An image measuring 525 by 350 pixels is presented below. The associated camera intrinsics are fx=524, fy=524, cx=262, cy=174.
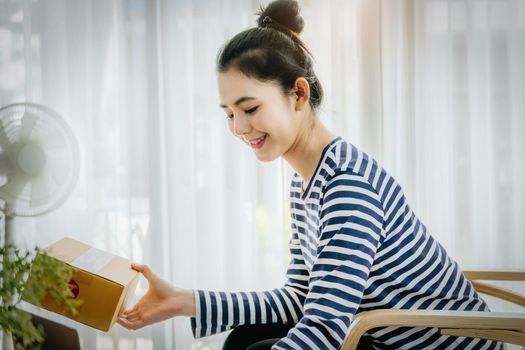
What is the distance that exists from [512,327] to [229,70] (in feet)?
2.39

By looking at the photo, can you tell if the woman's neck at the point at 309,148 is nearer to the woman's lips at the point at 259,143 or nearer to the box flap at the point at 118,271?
the woman's lips at the point at 259,143

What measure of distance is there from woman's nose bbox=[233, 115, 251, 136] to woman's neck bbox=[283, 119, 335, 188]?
117 millimetres

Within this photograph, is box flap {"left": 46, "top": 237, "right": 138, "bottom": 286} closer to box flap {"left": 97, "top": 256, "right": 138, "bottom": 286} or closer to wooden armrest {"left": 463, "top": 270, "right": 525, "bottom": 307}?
box flap {"left": 97, "top": 256, "right": 138, "bottom": 286}

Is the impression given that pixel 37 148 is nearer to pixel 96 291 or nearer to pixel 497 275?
pixel 96 291

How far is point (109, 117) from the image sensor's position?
2057mm

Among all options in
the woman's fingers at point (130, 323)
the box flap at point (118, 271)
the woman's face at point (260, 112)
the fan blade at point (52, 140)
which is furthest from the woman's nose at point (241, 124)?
the fan blade at point (52, 140)

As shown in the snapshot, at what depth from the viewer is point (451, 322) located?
901 millimetres

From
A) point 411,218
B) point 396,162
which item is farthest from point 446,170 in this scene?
point 411,218

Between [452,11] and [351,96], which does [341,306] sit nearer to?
[351,96]

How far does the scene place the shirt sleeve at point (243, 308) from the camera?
122 centimetres

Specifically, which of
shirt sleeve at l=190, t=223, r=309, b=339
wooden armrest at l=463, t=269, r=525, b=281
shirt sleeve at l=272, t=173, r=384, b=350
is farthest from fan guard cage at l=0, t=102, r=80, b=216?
wooden armrest at l=463, t=269, r=525, b=281

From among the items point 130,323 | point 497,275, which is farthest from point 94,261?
point 497,275

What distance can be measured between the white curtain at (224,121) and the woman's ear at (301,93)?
0.73 m

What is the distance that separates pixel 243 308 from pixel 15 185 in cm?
87
